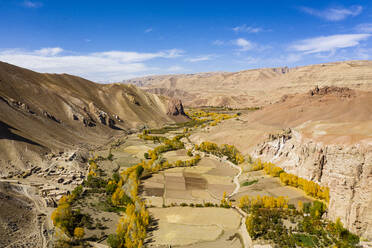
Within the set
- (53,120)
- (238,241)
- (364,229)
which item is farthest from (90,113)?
(364,229)

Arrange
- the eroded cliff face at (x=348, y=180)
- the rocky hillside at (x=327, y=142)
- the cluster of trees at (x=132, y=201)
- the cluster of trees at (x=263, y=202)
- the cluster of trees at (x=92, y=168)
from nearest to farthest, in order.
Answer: the cluster of trees at (x=132, y=201), the eroded cliff face at (x=348, y=180), the rocky hillside at (x=327, y=142), the cluster of trees at (x=263, y=202), the cluster of trees at (x=92, y=168)

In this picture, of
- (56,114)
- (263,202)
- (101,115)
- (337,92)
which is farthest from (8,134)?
(337,92)

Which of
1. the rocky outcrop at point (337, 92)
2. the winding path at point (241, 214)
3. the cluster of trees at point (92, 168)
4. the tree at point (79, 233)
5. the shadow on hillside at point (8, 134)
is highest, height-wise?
the rocky outcrop at point (337, 92)

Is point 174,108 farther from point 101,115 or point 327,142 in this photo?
point 327,142

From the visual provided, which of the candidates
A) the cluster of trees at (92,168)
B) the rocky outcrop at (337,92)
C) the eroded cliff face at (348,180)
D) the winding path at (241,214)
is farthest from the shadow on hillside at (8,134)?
the rocky outcrop at (337,92)

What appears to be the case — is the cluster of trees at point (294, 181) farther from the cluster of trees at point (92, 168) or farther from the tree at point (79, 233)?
the tree at point (79, 233)

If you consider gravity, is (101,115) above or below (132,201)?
above

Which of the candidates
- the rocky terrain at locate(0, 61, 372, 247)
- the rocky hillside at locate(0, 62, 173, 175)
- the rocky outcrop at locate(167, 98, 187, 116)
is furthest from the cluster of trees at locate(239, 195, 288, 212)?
the rocky outcrop at locate(167, 98, 187, 116)
